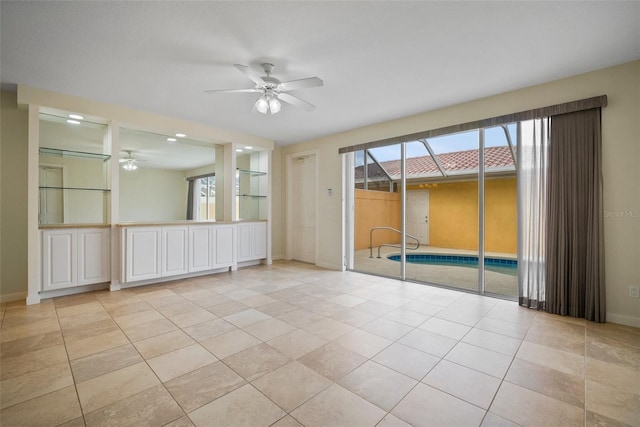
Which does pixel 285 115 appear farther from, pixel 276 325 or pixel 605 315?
pixel 605 315

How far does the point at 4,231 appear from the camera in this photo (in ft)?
11.3

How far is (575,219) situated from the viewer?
116 inches

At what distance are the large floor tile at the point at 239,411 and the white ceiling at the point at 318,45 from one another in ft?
8.72

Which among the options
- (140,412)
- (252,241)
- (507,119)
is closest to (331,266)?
(252,241)

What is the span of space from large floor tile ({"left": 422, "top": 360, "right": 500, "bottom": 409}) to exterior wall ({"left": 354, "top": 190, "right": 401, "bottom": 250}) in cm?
589

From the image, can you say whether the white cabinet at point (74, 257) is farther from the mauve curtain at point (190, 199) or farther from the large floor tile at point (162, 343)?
the mauve curtain at point (190, 199)

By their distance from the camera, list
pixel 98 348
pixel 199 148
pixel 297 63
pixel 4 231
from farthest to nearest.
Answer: pixel 199 148 → pixel 4 231 → pixel 297 63 → pixel 98 348

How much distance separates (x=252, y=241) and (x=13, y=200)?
11.1 feet

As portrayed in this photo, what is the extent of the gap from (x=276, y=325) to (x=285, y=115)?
3.08m

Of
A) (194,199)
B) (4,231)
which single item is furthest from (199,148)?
(4,231)

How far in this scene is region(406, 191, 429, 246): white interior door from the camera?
357 inches

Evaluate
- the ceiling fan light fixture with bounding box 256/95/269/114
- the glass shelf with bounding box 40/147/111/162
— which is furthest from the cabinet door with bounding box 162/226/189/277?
the ceiling fan light fixture with bounding box 256/95/269/114

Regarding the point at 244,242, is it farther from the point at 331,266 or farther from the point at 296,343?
the point at 296,343

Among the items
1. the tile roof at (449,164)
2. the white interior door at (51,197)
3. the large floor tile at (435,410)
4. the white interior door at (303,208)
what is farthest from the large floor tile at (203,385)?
the tile roof at (449,164)
